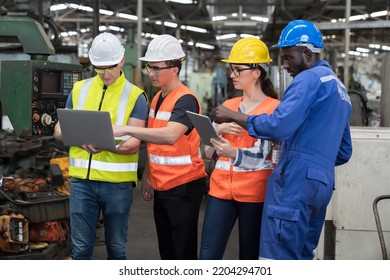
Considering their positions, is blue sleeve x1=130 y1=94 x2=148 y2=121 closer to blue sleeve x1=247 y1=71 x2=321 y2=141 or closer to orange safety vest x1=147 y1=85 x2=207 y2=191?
orange safety vest x1=147 y1=85 x2=207 y2=191

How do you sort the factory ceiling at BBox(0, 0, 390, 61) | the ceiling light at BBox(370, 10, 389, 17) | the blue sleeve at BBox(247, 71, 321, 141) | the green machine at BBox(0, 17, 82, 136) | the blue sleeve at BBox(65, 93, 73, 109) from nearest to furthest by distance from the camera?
1. the blue sleeve at BBox(247, 71, 321, 141)
2. the green machine at BBox(0, 17, 82, 136)
3. the blue sleeve at BBox(65, 93, 73, 109)
4. the factory ceiling at BBox(0, 0, 390, 61)
5. the ceiling light at BBox(370, 10, 389, 17)

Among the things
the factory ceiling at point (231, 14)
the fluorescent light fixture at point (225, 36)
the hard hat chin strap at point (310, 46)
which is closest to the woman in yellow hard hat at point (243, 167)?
the hard hat chin strap at point (310, 46)

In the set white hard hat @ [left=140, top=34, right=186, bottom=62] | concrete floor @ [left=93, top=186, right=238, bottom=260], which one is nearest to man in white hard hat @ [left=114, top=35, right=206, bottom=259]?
white hard hat @ [left=140, top=34, right=186, bottom=62]

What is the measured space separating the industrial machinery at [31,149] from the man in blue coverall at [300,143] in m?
0.97

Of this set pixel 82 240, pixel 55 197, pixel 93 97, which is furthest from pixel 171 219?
pixel 55 197

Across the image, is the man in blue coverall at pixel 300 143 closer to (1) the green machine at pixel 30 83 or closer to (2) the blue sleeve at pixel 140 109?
(2) the blue sleeve at pixel 140 109

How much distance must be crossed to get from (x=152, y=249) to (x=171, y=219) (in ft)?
6.08

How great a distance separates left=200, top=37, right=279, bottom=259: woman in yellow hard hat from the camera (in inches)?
99.2

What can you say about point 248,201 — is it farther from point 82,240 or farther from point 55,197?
point 55,197

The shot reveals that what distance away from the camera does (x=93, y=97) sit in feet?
9.12

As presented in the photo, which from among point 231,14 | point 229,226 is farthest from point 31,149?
point 231,14

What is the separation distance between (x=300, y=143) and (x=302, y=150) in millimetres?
27

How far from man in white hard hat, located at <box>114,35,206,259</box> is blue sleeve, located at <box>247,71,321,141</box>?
0.51 metres

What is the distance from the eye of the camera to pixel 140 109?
2795mm
